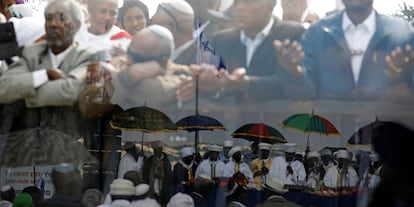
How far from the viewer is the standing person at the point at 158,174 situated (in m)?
3.21

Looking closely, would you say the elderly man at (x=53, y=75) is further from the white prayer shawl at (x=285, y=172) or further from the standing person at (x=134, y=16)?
the white prayer shawl at (x=285, y=172)

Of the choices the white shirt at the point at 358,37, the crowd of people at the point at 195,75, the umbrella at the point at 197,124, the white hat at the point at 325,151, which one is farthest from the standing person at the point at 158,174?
the white shirt at the point at 358,37

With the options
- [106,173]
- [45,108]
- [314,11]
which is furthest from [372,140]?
[45,108]

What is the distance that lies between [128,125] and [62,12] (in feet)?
2.06

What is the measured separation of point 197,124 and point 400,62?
0.95 m

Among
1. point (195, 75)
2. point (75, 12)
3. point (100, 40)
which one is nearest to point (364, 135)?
point (195, 75)

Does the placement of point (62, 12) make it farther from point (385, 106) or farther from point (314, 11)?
point (385, 106)

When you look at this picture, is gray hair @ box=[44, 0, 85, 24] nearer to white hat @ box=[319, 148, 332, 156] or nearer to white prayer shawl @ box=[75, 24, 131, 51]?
white prayer shawl @ box=[75, 24, 131, 51]

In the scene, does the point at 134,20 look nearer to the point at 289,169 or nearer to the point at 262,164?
the point at 262,164

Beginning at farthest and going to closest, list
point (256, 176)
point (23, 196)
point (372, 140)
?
point (23, 196) < point (256, 176) < point (372, 140)

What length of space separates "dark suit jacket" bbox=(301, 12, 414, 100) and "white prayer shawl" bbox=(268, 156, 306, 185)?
33cm

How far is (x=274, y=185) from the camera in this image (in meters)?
3.14

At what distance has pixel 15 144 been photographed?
136 inches

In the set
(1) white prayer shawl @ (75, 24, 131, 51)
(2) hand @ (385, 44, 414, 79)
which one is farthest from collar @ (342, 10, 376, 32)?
(1) white prayer shawl @ (75, 24, 131, 51)
